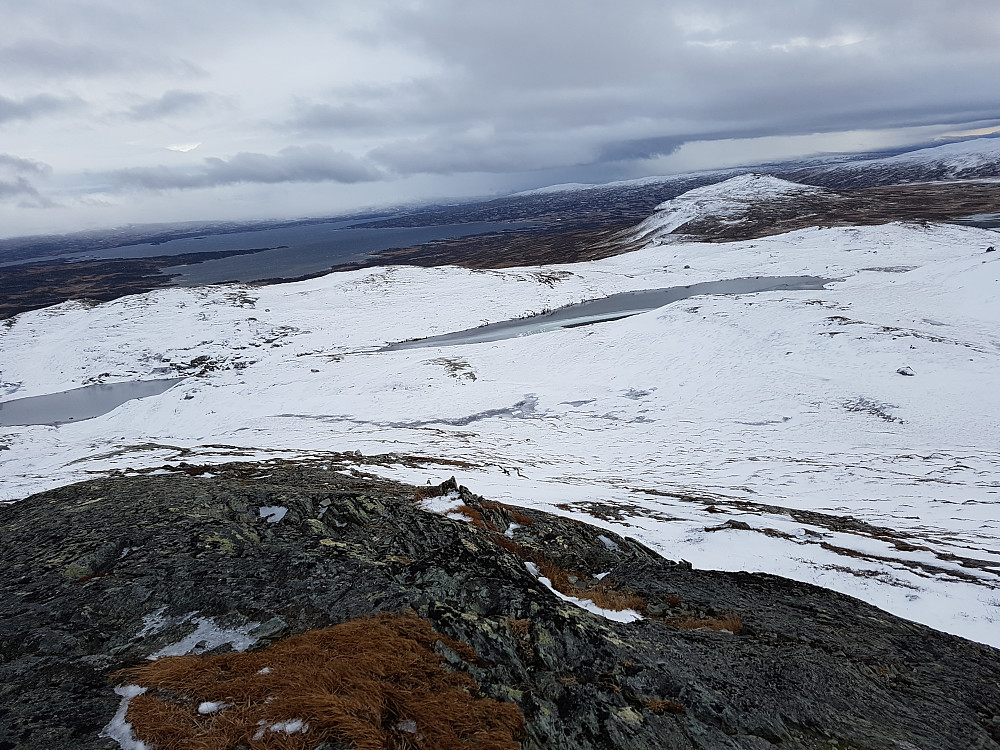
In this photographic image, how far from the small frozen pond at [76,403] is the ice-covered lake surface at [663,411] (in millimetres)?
2042

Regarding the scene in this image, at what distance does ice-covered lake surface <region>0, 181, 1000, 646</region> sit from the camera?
43.6 feet

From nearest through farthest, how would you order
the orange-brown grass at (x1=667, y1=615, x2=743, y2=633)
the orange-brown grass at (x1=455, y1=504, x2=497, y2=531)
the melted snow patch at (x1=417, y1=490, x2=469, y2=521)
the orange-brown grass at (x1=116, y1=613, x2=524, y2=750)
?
the orange-brown grass at (x1=116, y1=613, x2=524, y2=750) → the orange-brown grass at (x1=667, y1=615, x2=743, y2=633) → the orange-brown grass at (x1=455, y1=504, x2=497, y2=531) → the melted snow patch at (x1=417, y1=490, x2=469, y2=521)

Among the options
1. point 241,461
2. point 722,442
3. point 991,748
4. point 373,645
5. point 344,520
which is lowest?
point 722,442

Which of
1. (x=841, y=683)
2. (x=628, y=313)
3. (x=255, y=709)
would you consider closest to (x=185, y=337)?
(x=628, y=313)

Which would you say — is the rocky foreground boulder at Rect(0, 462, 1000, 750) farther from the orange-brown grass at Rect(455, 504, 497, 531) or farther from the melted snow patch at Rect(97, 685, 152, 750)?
the orange-brown grass at Rect(455, 504, 497, 531)

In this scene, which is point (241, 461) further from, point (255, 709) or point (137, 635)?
point (255, 709)

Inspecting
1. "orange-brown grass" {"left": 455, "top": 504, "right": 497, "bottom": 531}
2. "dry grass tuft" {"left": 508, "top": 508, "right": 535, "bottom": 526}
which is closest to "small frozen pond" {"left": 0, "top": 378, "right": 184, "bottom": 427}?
"orange-brown grass" {"left": 455, "top": 504, "right": 497, "bottom": 531}

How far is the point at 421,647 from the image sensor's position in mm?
6023

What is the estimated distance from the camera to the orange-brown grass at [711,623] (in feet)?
26.0

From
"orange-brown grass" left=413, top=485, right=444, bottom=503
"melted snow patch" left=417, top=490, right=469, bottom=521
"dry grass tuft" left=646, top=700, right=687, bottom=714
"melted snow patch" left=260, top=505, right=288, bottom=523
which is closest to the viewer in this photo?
"dry grass tuft" left=646, top=700, right=687, bottom=714

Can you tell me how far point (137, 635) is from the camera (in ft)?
21.7

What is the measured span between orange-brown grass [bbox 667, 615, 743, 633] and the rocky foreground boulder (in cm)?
5

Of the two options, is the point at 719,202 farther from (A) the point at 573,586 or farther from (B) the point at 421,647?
(B) the point at 421,647

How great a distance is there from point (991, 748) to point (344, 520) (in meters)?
10.3
